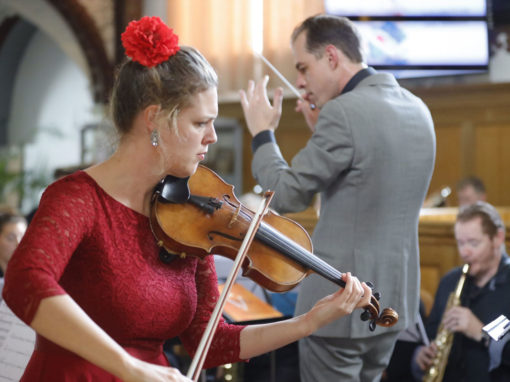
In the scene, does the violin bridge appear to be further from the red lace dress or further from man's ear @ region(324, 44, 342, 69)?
man's ear @ region(324, 44, 342, 69)

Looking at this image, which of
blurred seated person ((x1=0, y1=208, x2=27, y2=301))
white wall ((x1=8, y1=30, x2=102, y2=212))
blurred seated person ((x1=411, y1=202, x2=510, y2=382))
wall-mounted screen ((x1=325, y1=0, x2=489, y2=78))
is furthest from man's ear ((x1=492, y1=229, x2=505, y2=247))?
white wall ((x1=8, y1=30, x2=102, y2=212))

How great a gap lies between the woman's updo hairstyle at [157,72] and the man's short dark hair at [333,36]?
637 mm

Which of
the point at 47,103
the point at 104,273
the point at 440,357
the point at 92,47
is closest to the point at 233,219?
the point at 104,273

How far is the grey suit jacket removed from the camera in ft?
5.91

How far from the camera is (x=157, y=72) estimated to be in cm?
138

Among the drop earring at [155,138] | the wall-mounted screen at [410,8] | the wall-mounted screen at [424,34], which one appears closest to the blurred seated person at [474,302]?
the drop earring at [155,138]

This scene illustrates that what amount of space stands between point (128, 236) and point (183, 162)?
0.19 meters

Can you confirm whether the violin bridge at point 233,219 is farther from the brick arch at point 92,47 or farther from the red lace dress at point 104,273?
the brick arch at point 92,47

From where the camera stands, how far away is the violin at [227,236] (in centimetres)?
147

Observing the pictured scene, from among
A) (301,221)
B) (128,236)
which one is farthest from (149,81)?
(301,221)

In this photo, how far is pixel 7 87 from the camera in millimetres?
9500

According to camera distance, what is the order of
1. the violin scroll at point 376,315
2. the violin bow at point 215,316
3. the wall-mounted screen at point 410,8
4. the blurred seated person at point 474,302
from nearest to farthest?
the violin bow at point 215,316, the violin scroll at point 376,315, the blurred seated person at point 474,302, the wall-mounted screen at point 410,8

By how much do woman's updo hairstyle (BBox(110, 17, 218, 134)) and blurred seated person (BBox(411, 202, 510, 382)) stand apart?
67.5 inches

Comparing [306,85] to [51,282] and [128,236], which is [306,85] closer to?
[128,236]
